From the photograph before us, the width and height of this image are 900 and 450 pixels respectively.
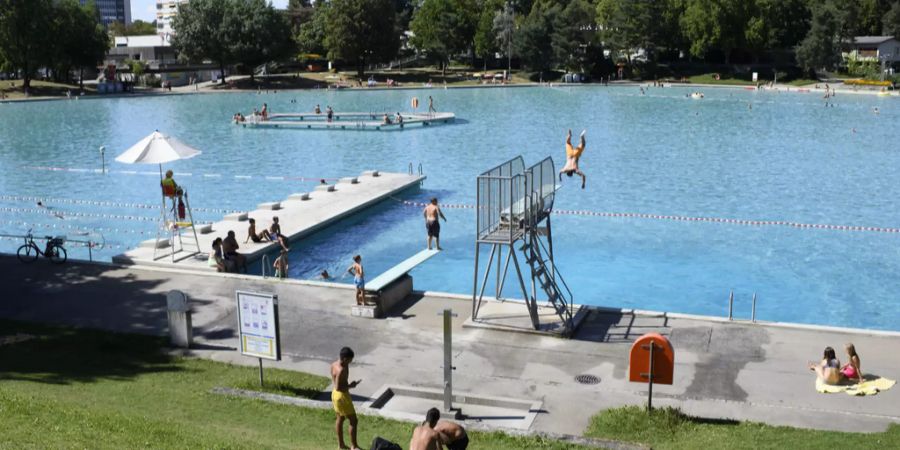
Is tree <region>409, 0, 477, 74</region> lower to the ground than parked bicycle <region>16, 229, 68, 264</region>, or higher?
higher

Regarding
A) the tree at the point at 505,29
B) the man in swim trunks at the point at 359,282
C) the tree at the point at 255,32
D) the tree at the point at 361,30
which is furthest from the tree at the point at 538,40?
the man in swim trunks at the point at 359,282

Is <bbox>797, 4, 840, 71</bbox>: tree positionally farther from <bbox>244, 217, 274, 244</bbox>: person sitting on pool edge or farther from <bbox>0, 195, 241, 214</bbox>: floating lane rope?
<bbox>244, 217, 274, 244</bbox>: person sitting on pool edge

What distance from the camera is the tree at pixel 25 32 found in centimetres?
8594

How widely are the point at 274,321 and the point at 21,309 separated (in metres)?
7.72

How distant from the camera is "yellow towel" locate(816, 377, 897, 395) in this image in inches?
504

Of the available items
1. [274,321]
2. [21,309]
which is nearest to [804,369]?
[274,321]

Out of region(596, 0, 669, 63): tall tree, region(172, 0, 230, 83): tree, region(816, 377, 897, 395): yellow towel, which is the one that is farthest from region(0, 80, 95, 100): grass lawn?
region(816, 377, 897, 395): yellow towel

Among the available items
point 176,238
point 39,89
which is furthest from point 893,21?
point 176,238

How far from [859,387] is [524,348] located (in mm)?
5307

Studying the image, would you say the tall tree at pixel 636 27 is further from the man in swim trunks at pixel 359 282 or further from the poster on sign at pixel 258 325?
the poster on sign at pixel 258 325

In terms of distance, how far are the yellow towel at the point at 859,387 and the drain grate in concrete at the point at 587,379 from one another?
328cm

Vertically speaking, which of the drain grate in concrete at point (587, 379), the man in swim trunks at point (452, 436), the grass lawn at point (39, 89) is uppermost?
the grass lawn at point (39, 89)

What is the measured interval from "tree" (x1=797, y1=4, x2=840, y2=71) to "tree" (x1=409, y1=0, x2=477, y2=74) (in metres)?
41.4

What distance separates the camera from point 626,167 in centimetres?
4184
